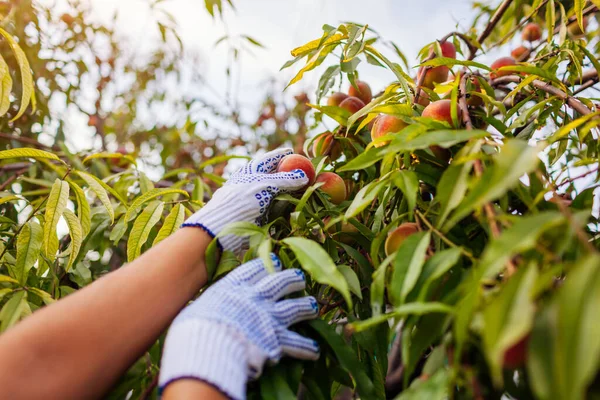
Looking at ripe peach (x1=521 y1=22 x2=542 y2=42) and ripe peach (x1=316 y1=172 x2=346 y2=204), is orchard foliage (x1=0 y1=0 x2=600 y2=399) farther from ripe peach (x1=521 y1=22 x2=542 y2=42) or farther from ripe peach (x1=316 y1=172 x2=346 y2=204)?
ripe peach (x1=521 y1=22 x2=542 y2=42)

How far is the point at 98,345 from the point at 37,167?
113 cm

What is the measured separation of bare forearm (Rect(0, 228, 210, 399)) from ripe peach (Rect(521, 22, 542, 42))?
148 cm

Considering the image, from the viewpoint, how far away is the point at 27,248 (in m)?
0.86

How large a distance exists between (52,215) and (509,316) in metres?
0.81

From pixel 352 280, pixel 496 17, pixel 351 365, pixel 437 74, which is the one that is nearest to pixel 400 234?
pixel 352 280

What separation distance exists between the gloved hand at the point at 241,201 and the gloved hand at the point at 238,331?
5.8 inches

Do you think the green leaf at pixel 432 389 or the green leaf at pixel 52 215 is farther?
the green leaf at pixel 52 215

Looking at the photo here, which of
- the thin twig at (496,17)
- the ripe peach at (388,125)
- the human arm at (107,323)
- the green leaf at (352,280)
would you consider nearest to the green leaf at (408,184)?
the green leaf at (352,280)

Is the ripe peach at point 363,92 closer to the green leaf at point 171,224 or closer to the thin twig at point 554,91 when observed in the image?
the thin twig at point 554,91

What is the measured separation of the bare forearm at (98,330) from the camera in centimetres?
58

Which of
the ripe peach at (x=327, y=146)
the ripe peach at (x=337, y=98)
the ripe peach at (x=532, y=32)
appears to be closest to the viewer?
the ripe peach at (x=327, y=146)

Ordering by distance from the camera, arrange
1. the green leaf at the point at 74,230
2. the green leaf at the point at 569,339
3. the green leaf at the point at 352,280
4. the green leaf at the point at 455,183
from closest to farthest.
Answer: the green leaf at the point at 569,339
the green leaf at the point at 455,183
the green leaf at the point at 352,280
the green leaf at the point at 74,230

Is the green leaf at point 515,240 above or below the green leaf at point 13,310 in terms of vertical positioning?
above

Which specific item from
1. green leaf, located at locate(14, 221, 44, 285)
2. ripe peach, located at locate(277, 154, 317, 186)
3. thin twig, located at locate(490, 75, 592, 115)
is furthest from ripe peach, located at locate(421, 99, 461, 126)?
green leaf, located at locate(14, 221, 44, 285)
